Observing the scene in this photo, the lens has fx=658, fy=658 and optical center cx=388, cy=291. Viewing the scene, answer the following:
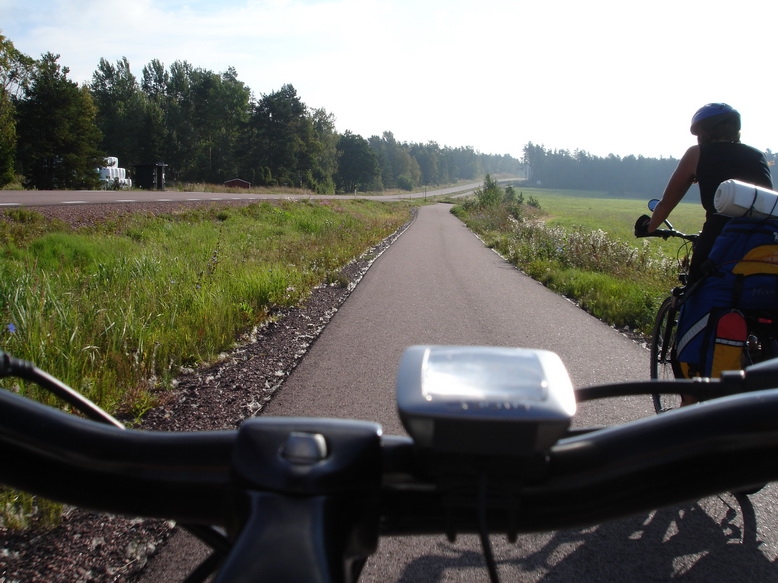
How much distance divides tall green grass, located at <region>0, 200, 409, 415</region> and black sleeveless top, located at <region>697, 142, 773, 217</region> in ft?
12.9

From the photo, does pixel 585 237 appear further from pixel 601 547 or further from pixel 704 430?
pixel 704 430

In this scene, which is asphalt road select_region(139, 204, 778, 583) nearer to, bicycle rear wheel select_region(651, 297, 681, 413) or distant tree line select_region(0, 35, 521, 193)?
bicycle rear wheel select_region(651, 297, 681, 413)

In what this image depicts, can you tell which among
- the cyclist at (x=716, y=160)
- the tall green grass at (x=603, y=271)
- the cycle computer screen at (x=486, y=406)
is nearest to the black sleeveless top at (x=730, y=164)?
the cyclist at (x=716, y=160)

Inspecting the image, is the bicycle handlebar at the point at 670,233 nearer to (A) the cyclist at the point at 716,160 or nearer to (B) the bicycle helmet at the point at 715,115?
(A) the cyclist at the point at 716,160

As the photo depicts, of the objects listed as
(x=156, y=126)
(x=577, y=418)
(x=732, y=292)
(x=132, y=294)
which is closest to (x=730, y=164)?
(x=732, y=292)

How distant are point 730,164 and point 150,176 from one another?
40.7 meters

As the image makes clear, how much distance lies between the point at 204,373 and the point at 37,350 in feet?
4.88

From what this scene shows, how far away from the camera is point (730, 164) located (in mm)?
3605

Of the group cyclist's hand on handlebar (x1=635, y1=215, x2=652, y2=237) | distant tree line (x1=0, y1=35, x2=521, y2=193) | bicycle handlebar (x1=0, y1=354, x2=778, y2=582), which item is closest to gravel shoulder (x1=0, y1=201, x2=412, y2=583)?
bicycle handlebar (x1=0, y1=354, x2=778, y2=582)

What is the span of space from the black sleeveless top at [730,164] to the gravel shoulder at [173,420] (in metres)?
3.39

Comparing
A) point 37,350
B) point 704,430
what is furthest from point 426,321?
point 704,430

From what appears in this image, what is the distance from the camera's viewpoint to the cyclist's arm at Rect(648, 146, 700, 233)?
3.75 meters

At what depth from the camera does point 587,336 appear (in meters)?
8.35

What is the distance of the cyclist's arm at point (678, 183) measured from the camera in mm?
3750
